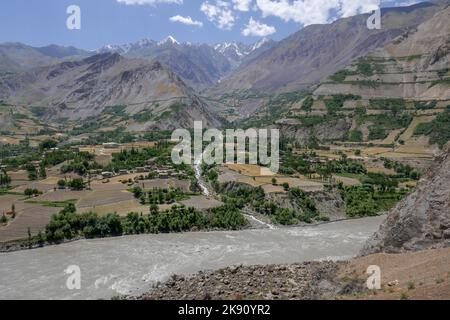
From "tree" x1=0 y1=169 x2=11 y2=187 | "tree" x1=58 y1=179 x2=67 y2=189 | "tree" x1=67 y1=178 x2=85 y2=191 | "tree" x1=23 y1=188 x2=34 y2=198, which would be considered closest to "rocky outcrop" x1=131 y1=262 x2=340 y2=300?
"tree" x1=23 y1=188 x2=34 y2=198

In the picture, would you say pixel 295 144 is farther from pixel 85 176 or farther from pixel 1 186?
pixel 1 186

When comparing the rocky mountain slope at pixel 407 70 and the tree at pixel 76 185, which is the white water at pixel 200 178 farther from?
the rocky mountain slope at pixel 407 70

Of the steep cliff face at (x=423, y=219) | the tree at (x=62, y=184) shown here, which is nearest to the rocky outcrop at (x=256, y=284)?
the steep cliff face at (x=423, y=219)

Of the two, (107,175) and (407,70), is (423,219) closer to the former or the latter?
(107,175)

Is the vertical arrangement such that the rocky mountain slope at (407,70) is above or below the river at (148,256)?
above

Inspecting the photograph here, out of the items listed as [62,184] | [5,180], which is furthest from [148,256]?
[5,180]

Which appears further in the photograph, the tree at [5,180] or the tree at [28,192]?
the tree at [5,180]
